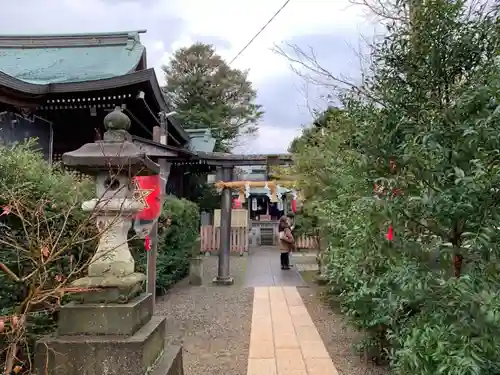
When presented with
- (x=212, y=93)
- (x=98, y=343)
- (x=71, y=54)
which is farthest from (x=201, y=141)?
(x=98, y=343)

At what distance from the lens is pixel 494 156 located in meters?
1.89

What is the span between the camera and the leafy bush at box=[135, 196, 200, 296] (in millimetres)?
7855

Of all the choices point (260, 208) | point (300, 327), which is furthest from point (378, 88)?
point (260, 208)

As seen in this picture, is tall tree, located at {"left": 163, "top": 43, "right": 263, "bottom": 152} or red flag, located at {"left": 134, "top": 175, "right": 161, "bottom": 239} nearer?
red flag, located at {"left": 134, "top": 175, "right": 161, "bottom": 239}

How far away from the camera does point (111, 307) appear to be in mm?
2871

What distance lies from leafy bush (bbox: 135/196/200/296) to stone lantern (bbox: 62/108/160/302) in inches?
138

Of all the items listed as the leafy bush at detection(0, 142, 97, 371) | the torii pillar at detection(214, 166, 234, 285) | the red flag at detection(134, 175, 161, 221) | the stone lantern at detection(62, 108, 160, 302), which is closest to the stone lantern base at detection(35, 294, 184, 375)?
the stone lantern at detection(62, 108, 160, 302)

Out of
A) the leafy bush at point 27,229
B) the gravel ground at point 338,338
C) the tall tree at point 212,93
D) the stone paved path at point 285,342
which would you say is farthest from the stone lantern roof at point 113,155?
the tall tree at point 212,93

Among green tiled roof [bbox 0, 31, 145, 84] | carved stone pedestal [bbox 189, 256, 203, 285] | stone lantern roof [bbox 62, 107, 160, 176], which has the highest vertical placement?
green tiled roof [bbox 0, 31, 145, 84]

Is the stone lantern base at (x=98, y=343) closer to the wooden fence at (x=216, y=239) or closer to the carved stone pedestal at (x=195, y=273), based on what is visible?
the carved stone pedestal at (x=195, y=273)

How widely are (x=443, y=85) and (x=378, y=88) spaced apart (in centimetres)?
37

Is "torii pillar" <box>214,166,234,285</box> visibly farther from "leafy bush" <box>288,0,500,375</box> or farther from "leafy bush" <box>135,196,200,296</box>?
"leafy bush" <box>288,0,500,375</box>

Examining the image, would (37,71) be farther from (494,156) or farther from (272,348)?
(494,156)

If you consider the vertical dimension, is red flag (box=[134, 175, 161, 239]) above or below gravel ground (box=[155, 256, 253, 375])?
above
